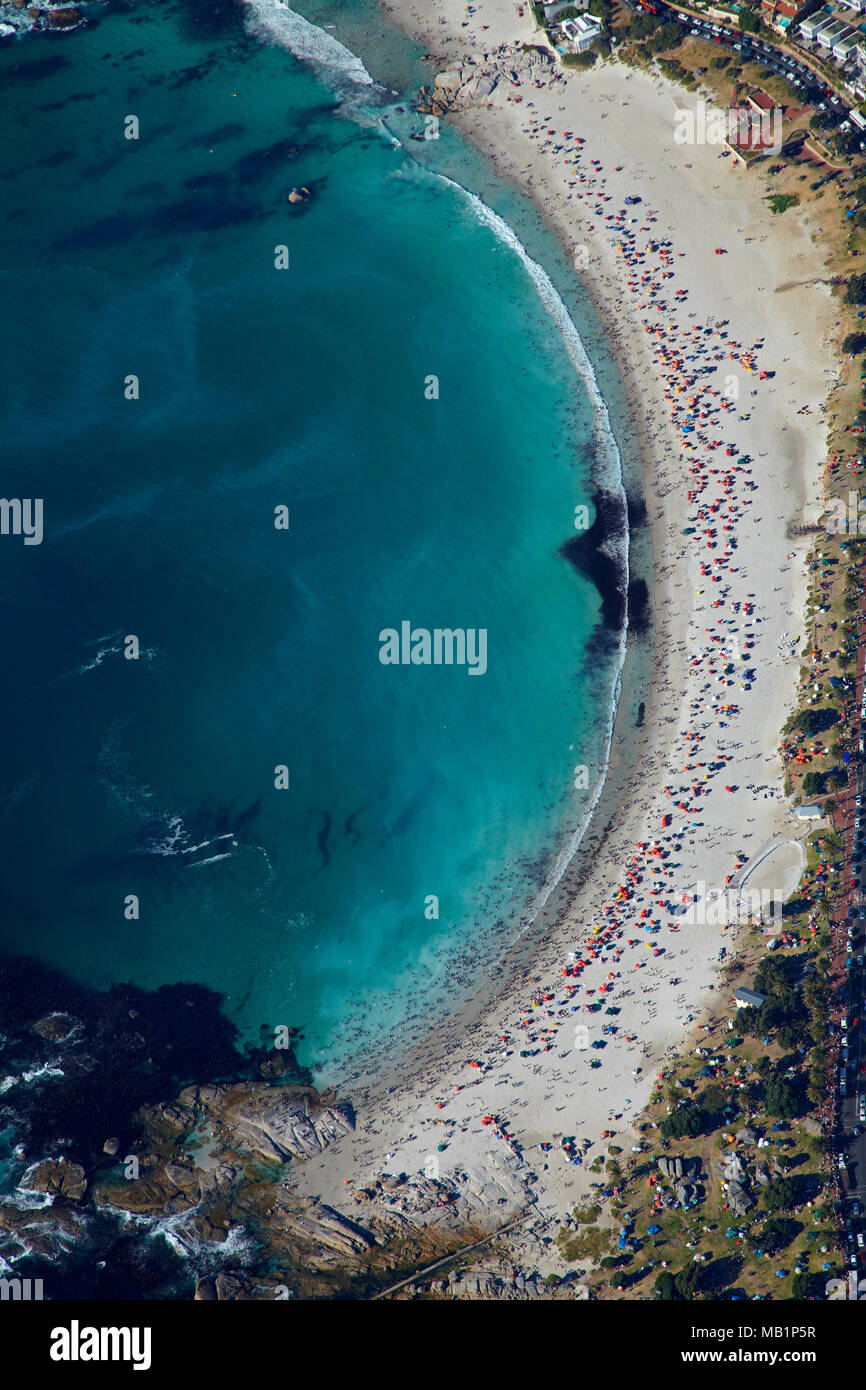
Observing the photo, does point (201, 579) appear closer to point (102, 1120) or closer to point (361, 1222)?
point (102, 1120)

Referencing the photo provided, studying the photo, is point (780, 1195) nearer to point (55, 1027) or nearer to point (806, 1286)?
point (806, 1286)

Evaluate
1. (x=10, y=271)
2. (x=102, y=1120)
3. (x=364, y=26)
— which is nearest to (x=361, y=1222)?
(x=102, y=1120)

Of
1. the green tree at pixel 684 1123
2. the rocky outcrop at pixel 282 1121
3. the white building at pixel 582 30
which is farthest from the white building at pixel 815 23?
the rocky outcrop at pixel 282 1121

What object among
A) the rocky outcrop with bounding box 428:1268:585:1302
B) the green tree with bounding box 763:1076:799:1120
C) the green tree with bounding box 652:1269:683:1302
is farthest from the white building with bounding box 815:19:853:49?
the rocky outcrop with bounding box 428:1268:585:1302

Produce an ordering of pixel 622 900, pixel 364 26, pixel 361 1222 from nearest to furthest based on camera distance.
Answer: pixel 361 1222 < pixel 622 900 < pixel 364 26

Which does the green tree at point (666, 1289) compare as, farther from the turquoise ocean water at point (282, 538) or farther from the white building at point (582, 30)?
the white building at point (582, 30)
